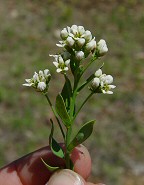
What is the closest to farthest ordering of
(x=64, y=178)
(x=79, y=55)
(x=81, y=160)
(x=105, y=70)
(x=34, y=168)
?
(x=79, y=55) → (x=64, y=178) → (x=81, y=160) → (x=34, y=168) → (x=105, y=70)

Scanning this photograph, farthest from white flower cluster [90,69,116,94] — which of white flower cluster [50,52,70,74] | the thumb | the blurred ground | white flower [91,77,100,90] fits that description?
the blurred ground

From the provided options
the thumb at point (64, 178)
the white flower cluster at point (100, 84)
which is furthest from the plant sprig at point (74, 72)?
the thumb at point (64, 178)

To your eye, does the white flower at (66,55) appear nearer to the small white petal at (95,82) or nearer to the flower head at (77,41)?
the flower head at (77,41)

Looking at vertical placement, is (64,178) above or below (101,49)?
below

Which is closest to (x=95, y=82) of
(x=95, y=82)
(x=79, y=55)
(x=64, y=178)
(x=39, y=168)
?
(x=95, y=82)

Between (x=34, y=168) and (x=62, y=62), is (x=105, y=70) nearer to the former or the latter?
(x=34, y=168)

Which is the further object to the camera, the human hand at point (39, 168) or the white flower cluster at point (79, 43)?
the human hand at point (39, 168)

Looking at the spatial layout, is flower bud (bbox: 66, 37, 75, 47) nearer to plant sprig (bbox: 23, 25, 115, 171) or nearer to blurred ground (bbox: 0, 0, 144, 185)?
plant sprig (bbox: 23, 25, 115, 171)
